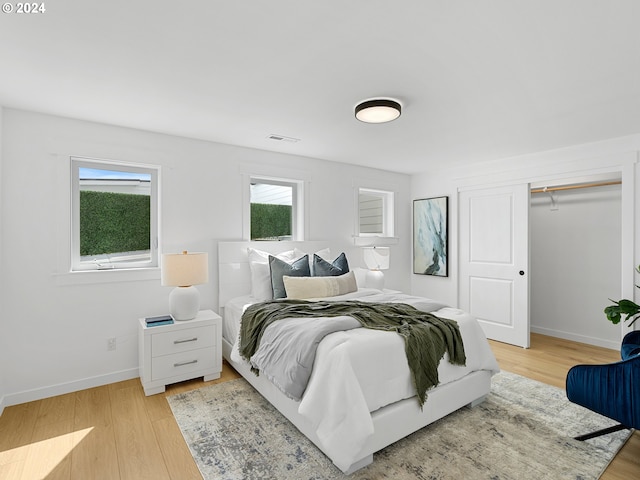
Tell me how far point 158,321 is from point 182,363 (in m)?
0.44

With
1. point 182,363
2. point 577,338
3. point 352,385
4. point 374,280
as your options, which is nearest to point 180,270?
point 182,363

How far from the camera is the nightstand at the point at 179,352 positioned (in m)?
2.90

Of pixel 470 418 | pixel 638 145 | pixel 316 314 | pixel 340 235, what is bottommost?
pixel 470 418

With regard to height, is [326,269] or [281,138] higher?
[281,138]

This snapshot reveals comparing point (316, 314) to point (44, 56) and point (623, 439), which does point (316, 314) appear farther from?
point (44, 56)

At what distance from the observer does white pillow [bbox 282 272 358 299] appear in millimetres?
3293

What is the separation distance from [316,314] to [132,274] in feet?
6.32

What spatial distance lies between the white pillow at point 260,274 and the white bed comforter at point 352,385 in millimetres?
1455

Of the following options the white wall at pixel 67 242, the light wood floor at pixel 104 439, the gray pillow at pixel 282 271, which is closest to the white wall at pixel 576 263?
the light wood floor at pixel 104 439

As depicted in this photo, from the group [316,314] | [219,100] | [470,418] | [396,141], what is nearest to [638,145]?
[396,141]

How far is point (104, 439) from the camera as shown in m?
2.29

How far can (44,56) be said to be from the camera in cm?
202

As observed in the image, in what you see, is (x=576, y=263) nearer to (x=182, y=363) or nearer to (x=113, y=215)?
(x=182, y=363)

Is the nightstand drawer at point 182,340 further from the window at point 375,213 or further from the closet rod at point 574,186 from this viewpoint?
the closet rod at point 574,186
